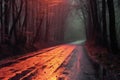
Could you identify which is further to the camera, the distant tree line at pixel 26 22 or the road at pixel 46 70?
the distant tree line at pixel 26 22

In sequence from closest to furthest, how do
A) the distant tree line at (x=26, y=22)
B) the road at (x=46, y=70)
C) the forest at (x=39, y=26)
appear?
the road at (x=46, y=70)
the forest at (x=39, y=26)
the distant tree line at (x=26, y=22)

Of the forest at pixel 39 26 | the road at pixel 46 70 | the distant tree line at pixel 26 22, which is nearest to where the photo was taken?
the road at pixel 46 70

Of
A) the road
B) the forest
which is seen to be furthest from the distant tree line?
the road

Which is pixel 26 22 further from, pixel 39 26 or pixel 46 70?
pixel 46 70

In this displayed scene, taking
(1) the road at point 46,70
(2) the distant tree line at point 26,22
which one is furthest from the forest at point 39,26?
(1) the road at point 46,70

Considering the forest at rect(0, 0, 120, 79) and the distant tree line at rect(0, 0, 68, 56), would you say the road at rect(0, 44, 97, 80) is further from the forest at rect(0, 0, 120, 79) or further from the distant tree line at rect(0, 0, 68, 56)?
the distant tree line at rect(0, 0, 68, 56)

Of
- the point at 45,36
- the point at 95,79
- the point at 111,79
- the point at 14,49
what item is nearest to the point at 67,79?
the point at 95,79

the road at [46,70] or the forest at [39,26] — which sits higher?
the forest at [39,26]

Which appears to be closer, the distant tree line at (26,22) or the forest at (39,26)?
the forest at (39,26)

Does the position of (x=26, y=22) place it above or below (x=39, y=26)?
above

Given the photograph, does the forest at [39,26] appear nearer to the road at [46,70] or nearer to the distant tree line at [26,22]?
the distant tree line at [26,22]

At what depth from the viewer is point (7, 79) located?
9273 mm

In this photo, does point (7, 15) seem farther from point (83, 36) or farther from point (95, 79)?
point (83, 36)

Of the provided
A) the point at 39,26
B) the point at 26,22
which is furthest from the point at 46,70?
the point at 39,26
